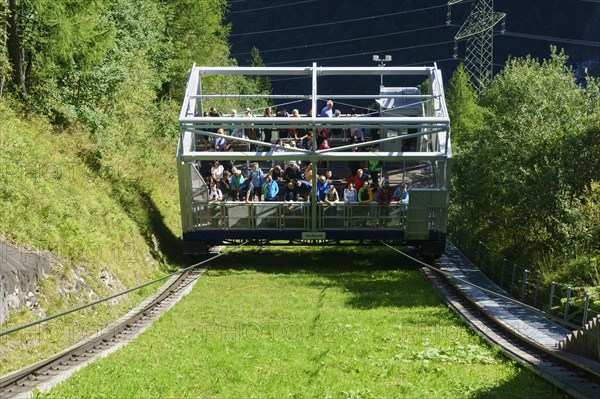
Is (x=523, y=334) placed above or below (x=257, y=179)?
below

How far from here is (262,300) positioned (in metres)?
19.1

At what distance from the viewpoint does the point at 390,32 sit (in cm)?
11362

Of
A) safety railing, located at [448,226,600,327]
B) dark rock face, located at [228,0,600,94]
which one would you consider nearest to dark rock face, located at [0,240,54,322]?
safety railing, located at [448,226,600,327]

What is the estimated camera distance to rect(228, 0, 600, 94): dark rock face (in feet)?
344

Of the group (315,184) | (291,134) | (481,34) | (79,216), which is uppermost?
(481,34)

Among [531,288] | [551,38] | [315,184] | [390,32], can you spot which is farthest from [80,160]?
[390,32]

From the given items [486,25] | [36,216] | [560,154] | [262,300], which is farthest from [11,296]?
[486,25]

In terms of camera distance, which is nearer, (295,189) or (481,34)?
(295,189)

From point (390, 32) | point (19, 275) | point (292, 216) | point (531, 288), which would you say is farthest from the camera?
point (390, 32)

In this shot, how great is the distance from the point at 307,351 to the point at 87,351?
3607mm

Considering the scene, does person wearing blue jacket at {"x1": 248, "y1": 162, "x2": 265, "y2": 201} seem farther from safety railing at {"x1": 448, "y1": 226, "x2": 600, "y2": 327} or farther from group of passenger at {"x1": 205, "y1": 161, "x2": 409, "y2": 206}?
safety railing at {"x1": 448, "y1": 226, "x2": 600, "y2": 327}

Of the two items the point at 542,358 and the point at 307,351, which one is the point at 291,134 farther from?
the point at 542,358

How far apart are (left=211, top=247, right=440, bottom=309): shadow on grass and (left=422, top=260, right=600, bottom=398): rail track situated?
2259mm

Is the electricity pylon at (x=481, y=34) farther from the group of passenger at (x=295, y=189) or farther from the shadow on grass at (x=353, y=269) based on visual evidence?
the group of passenger at (x=295, y=189)
